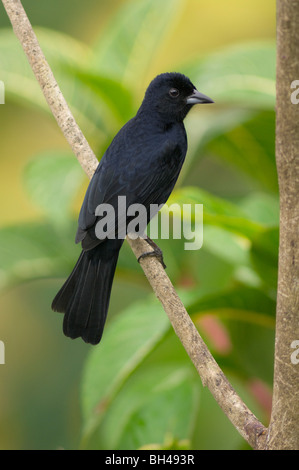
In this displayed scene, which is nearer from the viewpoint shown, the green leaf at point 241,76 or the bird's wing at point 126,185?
the bird's wing at point 126,185

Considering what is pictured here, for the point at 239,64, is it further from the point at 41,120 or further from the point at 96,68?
the point at 41,120

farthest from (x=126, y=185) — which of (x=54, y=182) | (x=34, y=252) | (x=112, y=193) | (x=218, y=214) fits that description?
(x=34, y=252)

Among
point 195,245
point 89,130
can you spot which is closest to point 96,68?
point 89,130

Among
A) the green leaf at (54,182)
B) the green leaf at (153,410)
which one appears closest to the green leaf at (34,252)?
the green leaf at (54,182)

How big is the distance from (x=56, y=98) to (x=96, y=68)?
2.92ft

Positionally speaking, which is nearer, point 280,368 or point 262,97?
point 280,368

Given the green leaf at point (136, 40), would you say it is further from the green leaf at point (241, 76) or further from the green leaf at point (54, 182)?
the green leaf at point (54, 182)

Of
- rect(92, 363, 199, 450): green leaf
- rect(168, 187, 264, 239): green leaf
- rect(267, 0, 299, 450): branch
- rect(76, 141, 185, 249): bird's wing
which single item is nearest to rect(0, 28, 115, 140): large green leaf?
rect(76, 141, 185, 249): bird's wing

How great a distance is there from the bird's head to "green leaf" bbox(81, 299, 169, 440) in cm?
63

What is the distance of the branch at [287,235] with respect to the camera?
1.09 m

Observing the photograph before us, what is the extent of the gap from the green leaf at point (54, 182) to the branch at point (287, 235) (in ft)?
3.70

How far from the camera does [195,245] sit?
243 centimetres

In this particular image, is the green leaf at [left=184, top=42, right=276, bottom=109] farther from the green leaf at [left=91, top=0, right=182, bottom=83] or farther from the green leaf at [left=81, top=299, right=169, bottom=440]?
the green leaf at [left=81, top=299, right=169, bottom=440]

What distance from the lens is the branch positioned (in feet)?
3.57
